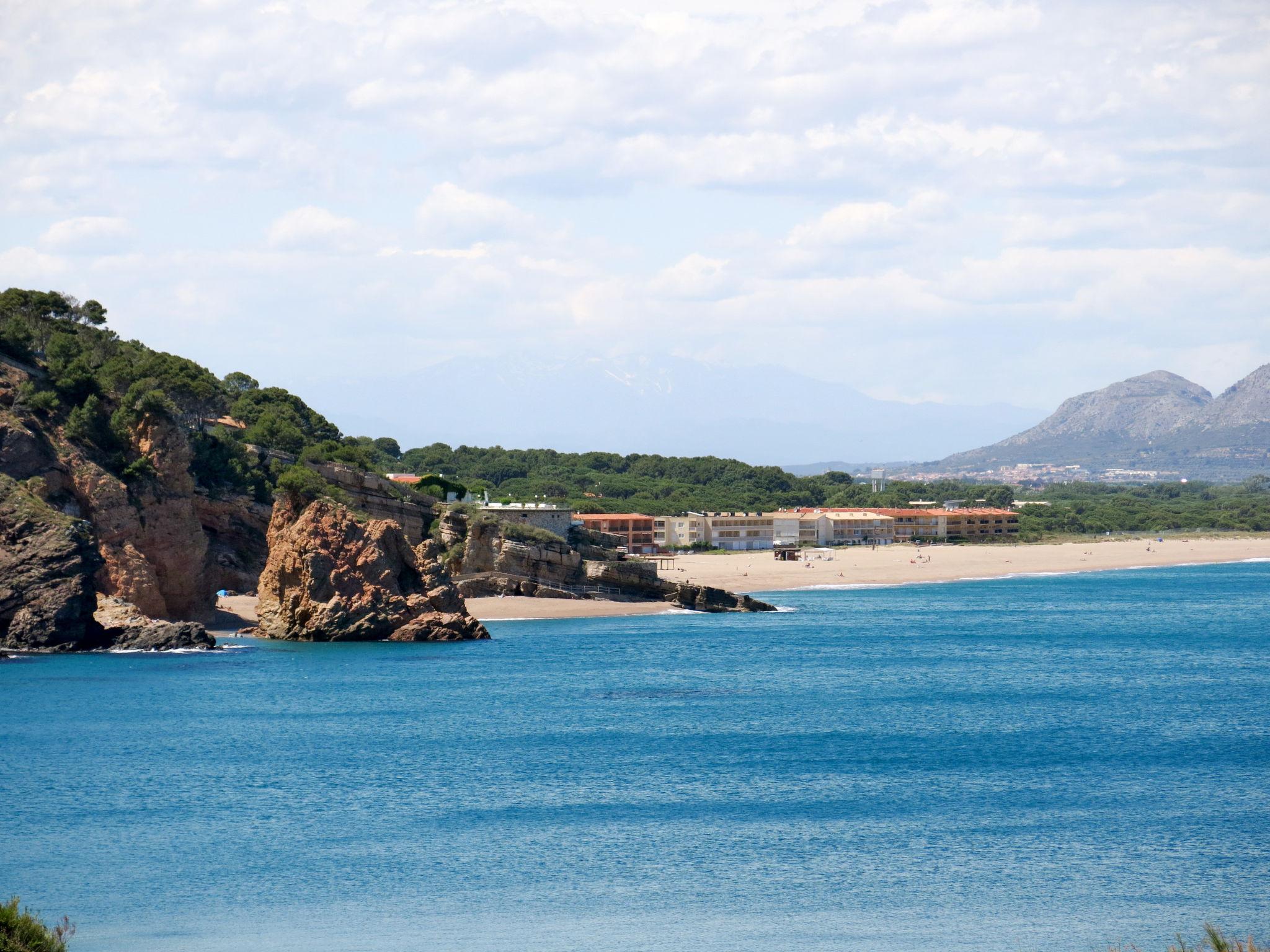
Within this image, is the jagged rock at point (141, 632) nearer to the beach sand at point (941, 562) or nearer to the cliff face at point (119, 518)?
the cliff face at point (119, 518)

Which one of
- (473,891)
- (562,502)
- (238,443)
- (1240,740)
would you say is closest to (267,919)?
(473,891)

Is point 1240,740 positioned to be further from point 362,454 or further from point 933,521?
point 933,521

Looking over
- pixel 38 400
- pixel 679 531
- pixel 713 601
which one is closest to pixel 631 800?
pixel 38 400

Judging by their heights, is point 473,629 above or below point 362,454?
below

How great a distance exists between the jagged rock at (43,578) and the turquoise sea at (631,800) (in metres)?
1.45

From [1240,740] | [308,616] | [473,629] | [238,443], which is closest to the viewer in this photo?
[1240,740]

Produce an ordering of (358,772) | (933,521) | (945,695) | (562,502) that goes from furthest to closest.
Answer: (933,521), (562,502), (945,695), (358,772)

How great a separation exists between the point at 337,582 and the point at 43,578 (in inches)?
455

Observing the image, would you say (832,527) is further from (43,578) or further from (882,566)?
(43,578)

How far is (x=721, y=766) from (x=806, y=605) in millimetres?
48510

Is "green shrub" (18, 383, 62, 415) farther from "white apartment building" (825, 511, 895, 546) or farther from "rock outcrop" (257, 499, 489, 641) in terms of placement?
"white apartment building" (825, 511, 895, 546)

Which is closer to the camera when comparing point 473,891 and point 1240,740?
point 473,891

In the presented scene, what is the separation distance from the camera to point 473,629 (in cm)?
6081

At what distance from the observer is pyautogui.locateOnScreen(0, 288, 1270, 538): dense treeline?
57625 millimetres
